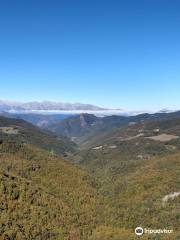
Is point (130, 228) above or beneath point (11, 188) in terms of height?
beneath

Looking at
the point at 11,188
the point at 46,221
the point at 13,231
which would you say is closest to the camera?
the point at 13,231

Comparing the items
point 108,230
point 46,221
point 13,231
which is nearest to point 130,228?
point 108,230

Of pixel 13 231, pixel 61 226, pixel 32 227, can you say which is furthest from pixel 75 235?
pixel 13 231

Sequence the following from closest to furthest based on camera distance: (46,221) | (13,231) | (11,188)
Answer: (13,231)
(46,221)
(11,188)

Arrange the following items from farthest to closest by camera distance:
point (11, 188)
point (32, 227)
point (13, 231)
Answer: point (11, 188) < point (32, 227) < point (13, 231)

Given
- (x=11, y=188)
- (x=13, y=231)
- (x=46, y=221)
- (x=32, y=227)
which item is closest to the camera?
(x=13, y=231)

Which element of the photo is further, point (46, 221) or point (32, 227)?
point (46, 221)

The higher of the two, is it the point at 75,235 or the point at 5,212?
the point at 5,212

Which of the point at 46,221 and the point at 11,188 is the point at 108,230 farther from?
the point at 11,188

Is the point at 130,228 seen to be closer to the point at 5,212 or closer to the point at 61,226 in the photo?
the point at 61,226
